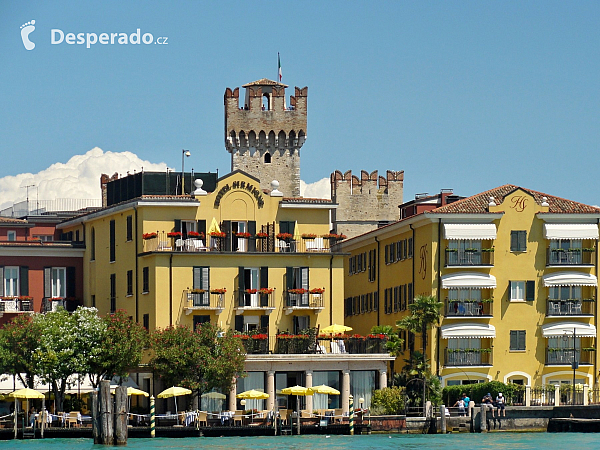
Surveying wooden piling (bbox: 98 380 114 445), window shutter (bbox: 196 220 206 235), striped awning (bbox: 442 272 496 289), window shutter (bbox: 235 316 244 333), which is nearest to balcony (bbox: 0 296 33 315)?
window shutter (bbox: 196 220 206 235)

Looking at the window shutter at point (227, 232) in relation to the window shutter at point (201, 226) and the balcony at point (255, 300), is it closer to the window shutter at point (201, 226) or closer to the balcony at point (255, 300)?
the window shutter at point (201, 226)

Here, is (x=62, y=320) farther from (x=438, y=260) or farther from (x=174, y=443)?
(x=438, y=260)

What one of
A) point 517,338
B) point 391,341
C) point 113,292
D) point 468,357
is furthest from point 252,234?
point 517,338

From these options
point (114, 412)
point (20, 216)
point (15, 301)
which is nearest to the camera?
point (114, 412)

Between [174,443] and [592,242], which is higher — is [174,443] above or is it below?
below

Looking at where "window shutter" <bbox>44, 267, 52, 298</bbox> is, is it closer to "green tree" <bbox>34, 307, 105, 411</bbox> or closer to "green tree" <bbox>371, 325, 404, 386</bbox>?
"green tree" <bbox>34, 307, 105, 411</bbox>

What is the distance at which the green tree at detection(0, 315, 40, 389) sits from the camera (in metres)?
78.9

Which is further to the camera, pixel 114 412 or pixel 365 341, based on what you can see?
pixel 365 341

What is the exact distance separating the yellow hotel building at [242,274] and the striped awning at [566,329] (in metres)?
11.6

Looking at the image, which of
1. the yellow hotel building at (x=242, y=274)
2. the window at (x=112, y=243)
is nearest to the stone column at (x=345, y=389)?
the yellow hotel building at (x=242, y=274)

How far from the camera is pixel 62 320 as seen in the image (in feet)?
264

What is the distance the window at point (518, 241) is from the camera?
90.8 meters

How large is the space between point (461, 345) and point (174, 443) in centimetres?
2482

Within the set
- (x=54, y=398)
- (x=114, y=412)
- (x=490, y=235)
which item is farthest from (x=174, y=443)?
(x=490, y=235)
